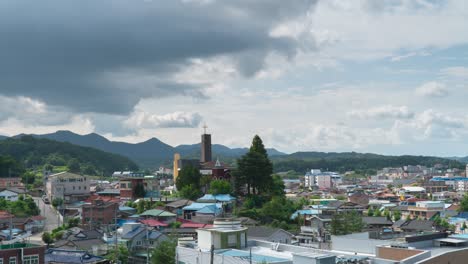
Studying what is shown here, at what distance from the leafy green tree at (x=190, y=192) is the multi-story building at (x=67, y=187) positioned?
11.8m

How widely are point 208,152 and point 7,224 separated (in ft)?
113

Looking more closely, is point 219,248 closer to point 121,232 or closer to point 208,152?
point 121,232

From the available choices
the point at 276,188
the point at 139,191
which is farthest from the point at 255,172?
the point at 139,191

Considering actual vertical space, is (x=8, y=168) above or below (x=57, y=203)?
above

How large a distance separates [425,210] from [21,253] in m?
46.9

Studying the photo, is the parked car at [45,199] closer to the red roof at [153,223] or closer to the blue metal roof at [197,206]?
the blue metal roof at [197,206]

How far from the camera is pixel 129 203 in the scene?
51.3 meters

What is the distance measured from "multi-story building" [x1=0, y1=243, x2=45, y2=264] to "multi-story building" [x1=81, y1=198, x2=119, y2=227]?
68.3 ft

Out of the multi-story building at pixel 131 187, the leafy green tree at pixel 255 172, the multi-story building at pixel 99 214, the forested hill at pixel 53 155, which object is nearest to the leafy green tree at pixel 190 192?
the leafy green tree at pixel 255 172

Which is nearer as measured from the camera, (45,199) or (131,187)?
(45,199)

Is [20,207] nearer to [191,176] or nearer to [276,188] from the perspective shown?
[191,176]

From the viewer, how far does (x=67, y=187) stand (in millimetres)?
57000

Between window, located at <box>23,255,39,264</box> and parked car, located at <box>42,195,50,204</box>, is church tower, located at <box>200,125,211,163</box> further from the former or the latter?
window, located at <box>23,255,39,264</box>

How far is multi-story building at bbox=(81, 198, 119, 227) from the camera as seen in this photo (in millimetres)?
43125
